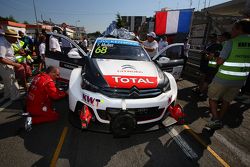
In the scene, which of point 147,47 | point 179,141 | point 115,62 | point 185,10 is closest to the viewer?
point 179,141

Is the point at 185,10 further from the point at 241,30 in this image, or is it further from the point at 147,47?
the point at 241,30

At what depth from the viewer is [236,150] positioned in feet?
10.5

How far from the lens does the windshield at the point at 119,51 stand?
14.1ft

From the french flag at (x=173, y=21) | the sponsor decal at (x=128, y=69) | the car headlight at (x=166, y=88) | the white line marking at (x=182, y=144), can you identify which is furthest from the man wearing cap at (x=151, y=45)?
the french flag at (x=173, y=21)

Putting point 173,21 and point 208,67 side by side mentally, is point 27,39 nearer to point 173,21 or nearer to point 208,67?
point 173,21

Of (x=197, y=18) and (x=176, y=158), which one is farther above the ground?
(x=197, y=18)

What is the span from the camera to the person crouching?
3.46 m

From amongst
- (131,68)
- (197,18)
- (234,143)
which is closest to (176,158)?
(234,143)

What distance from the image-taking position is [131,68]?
3.54 meters

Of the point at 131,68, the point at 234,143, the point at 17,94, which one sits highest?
the point at 131,68

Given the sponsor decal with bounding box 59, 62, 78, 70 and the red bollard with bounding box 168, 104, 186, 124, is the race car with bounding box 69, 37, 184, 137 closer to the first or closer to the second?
the red bollard with bounding box 168, 104, 186, 124

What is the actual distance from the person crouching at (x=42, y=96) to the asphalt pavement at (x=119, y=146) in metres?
0.22

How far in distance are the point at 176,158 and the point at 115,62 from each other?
86.3 inches

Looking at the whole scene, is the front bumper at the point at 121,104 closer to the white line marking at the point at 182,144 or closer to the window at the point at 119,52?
the white line marking at the point at 182,144
